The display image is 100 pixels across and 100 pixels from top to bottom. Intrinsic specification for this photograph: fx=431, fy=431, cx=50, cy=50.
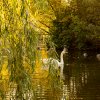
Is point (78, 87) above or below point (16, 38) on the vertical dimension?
below

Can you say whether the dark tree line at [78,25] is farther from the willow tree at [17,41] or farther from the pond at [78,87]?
the willow tree at [17,41]


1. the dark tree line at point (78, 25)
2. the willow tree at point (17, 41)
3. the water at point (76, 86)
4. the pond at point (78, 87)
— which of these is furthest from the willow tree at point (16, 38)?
the dark tree line at point (78, 25)

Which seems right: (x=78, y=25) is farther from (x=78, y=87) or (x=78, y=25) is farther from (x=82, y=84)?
(x=78, y=87)

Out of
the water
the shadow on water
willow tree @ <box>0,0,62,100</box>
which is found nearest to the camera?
willow tree @ <box>0,0,62,100</box>

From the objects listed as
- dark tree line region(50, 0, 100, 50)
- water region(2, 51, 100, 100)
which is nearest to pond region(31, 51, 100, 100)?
water region(2, 51, 100, 100)

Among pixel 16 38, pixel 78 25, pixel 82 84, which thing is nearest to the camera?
pixel 16 38

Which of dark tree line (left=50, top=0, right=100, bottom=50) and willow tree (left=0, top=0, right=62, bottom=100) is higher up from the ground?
dark tree line (left=50, top=0, right=100, bottom=50)

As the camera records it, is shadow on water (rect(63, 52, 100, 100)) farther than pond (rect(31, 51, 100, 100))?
Yes

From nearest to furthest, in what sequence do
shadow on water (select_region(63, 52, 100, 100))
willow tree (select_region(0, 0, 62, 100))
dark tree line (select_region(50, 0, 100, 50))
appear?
willow tree (select_region(0, 0, 62, 100)), shadow on water (select_region(63, 52, 100, 100)), dark tree line (select_region(50, 0, 100, 50))

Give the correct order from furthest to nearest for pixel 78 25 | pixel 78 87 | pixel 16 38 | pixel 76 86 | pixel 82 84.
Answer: pixel 78 25 < pixel 82 84 < pixel 76 86 < pixel 78 87 < pixel 16 38

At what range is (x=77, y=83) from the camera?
14.3 m

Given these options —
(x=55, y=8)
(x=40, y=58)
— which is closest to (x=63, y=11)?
(x=55, y=8)

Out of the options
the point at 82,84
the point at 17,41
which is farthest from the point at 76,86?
the point at 17,41

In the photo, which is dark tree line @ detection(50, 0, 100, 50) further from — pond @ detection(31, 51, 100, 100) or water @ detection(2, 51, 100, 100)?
water @ detection(2, 51, 100, 100)
